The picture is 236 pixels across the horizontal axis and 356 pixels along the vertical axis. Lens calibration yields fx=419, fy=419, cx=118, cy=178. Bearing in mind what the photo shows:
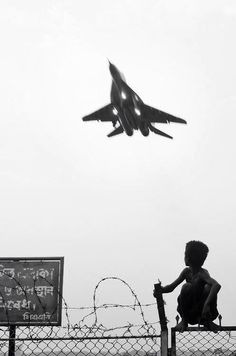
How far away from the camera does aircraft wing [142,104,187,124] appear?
2478 centimetres

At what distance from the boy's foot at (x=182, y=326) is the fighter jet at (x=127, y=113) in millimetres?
17898

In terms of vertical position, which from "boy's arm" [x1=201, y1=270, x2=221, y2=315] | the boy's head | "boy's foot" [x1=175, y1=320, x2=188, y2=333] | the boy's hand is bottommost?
"boy's foot" [x1=175, y1=320, x2=188, y2=333]

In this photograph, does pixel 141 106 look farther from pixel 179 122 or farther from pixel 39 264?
pixel 39 264

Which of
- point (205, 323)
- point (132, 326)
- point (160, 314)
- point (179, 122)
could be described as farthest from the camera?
point (179, 122)

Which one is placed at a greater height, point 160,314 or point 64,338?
point 160,314

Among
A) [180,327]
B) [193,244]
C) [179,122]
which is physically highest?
[179,122]

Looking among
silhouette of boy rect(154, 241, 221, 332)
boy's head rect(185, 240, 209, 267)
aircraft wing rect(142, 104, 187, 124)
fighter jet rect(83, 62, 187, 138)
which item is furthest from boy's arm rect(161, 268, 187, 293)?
aircraft wing rect(142, 104, 187, 124)

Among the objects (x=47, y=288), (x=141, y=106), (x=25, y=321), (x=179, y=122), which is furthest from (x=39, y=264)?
(x=179, y=122)

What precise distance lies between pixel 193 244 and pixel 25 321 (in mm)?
3599

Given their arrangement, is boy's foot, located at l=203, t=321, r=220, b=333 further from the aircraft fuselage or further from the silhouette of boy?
the aircraft fuselage

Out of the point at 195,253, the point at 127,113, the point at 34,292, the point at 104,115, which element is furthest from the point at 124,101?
the point at 195,253

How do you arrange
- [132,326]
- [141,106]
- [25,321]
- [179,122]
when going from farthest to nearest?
1. [179,122]
2. [141,106]
3. [25,321]
4. [132,326]

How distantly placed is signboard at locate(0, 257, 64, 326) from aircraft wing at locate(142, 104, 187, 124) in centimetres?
1847

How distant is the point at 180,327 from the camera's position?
393 cm
